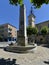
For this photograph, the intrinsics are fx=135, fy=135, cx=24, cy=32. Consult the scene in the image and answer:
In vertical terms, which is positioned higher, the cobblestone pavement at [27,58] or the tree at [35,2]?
the tree at [35,2]

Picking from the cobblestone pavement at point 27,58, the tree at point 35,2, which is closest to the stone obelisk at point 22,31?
the cobblestone pavement at point 27,58

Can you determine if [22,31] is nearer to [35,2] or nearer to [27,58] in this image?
[27,58]

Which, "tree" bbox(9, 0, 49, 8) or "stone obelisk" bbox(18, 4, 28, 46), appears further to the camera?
"stone obelisk" bbox(18, 4, 28, 46)

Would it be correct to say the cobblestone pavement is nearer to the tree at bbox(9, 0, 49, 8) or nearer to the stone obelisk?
the tree at bbox(9, 0, 49, 8)

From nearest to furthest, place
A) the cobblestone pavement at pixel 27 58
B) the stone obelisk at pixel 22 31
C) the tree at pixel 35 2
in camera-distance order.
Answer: the tree at pixel 35 2
the cobblestone pavement at pixel 27 58
the stone obelisk at pixel 22 31

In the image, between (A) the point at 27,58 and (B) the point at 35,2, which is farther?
(A) the point at 27,58

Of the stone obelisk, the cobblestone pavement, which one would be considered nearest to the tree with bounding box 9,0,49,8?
the cobblestone pavement

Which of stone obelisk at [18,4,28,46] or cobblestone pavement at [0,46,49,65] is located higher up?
stone obelisk at [18,4,28,46]

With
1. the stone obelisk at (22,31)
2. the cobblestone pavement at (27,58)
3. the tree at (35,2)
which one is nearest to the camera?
the tree at (35,2)

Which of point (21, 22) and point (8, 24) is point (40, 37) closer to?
point (21, 22)

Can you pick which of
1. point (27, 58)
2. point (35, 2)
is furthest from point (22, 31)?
point (35, 2)

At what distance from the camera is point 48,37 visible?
43844 millimetres

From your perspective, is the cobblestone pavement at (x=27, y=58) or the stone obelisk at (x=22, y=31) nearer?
the cobblestone pavement at (x=27, y=58)

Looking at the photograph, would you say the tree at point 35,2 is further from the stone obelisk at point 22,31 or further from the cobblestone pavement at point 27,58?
the stone obelisk at point 22,31
